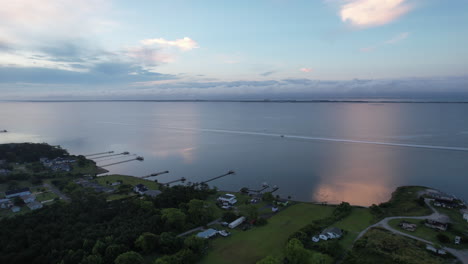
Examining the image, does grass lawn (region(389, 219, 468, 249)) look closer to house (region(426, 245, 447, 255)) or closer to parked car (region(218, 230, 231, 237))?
house (region(426, 245, 447, 255))

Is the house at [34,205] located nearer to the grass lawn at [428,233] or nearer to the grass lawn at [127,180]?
the grass lawn at [127,180]

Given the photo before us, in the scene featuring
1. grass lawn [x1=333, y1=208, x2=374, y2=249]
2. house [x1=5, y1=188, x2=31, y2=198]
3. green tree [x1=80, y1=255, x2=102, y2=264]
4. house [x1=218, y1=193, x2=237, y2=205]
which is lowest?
house [x1=5, y1=188, x2=31, y2=198]

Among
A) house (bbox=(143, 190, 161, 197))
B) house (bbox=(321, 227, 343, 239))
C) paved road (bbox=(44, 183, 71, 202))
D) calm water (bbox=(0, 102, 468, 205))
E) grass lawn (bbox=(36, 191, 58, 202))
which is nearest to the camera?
house (bbox=(321, 227, 343, 239))

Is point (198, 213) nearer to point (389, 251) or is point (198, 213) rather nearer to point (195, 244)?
point (195, 244)

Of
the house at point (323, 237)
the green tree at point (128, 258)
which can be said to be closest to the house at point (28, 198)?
the green tree at point (128, 258)

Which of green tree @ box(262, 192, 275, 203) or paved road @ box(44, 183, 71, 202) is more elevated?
green tree @ box(262, 192, 275, 203)

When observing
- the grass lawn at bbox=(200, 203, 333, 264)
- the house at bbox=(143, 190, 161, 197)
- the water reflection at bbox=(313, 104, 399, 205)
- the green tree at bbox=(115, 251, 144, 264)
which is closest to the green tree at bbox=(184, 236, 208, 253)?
the grass lawn at bbox=(200, 203, 333, 264)

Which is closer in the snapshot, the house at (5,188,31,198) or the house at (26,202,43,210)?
the house at (26,202,43,210)
